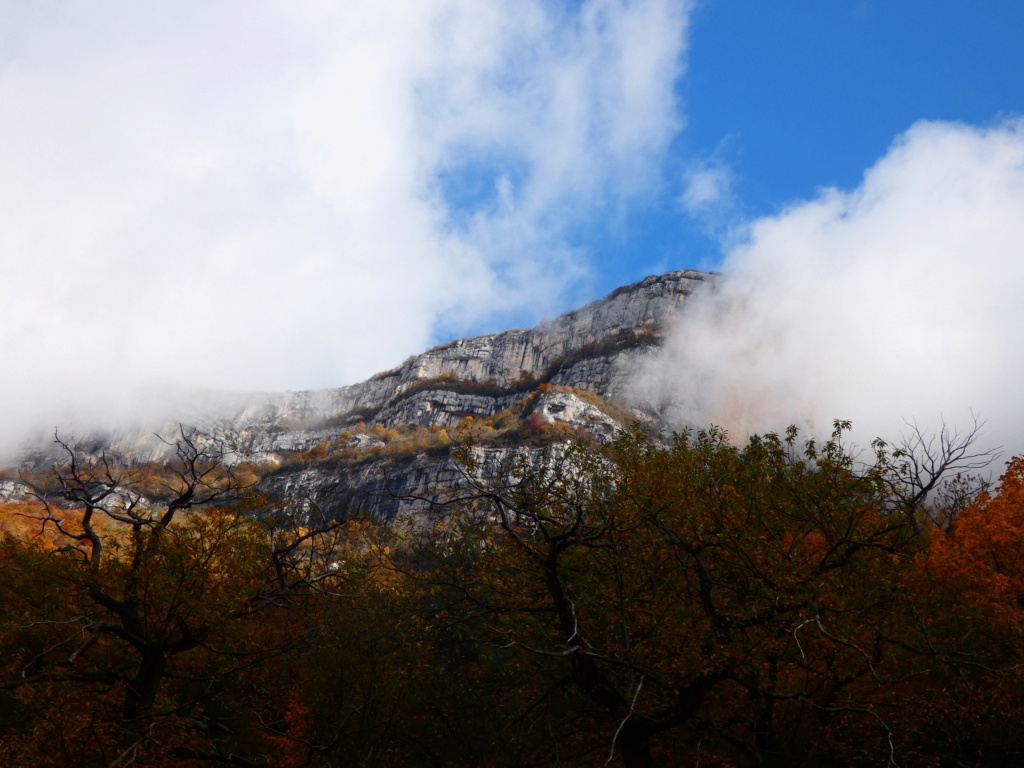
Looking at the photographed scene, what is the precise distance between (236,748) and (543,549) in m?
13.9

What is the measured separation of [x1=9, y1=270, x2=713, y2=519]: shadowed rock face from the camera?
130 metres

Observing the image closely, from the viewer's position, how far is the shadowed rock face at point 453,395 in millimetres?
130375

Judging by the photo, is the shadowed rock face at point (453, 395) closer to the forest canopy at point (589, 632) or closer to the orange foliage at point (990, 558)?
the orange foliage at point (990, 558)

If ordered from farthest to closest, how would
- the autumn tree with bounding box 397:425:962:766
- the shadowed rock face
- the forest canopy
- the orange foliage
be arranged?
the shadowed rock face → the orange foliage → the forest canopy → the autumn tree with bounding box 397:425:962:766

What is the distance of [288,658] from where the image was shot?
2269cm

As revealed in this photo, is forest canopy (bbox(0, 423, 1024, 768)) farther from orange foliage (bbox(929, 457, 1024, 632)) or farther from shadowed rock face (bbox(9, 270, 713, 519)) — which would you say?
shadowed rock face (bbox(9, 270, 713, 519))

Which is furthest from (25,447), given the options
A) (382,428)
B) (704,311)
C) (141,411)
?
(704,311)

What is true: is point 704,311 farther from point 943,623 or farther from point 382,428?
point 943,623

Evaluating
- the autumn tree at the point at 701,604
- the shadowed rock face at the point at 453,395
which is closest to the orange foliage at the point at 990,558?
the autumn tree at the point at 701,604

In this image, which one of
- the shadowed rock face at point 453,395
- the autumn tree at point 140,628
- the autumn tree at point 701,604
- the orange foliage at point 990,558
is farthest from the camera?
the shadowed rock face at point 453,395

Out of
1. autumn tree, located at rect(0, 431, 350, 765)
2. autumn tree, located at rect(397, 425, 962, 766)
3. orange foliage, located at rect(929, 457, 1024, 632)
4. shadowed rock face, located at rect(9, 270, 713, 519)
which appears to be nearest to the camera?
autumn tree, located at rect(397, 425, 962, 766)

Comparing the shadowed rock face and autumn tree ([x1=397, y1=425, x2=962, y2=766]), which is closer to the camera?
autumn tree ([x1=397, y1=425, x2=962, y2=766])

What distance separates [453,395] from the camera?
161000 mm

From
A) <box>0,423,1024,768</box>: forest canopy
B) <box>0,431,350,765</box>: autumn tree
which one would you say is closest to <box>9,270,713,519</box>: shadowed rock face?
<box>0,423,1024,768</box>: forest canopy
